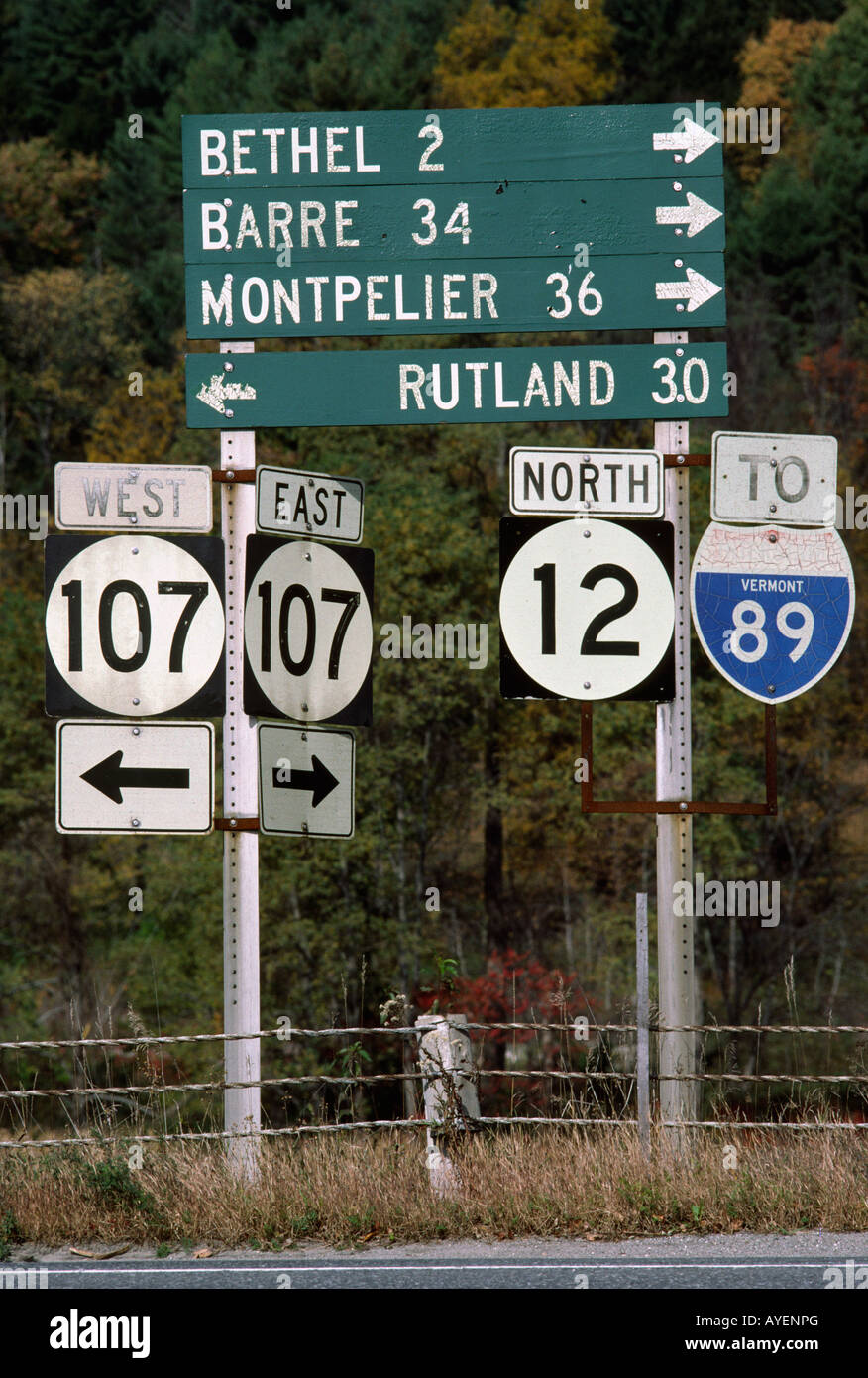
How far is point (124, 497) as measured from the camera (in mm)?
8508

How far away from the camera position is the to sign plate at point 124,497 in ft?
27.8

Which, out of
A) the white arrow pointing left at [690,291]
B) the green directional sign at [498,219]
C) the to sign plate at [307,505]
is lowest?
the to sign plate at [307,505]

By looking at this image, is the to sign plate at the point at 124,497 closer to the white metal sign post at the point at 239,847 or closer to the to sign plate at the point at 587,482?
the white metal sign post at the point at 239,847

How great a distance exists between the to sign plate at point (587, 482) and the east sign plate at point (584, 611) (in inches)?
3.3

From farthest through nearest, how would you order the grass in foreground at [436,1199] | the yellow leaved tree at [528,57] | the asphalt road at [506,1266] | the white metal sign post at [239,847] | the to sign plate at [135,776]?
the yellow leaved tree at [528,57] → the white metal sign post at [239,847] → the to sign plate at [135,776] → the grass in foreground at [436,1199] → the asphalt road at [506,1266]

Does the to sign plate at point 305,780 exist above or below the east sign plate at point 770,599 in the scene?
below

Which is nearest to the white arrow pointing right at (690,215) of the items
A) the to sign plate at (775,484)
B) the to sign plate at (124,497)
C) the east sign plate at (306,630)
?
the to sign plate at (775,484)

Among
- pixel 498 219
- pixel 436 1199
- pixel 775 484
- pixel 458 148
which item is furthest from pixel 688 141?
pixel 436 1199

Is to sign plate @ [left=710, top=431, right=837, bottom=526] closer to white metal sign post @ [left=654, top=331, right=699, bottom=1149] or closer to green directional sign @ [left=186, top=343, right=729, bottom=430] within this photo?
white metal sign post @ [left=654, top=331, right=699, bottom=1149]

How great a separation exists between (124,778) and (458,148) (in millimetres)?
3604

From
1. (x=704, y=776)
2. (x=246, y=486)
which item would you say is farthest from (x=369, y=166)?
(x=704, y=776)

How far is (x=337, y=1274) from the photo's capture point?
20.6ft

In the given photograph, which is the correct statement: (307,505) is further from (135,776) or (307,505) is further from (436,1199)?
(436,1199)

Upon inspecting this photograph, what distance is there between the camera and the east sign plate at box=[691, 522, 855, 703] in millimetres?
8641
